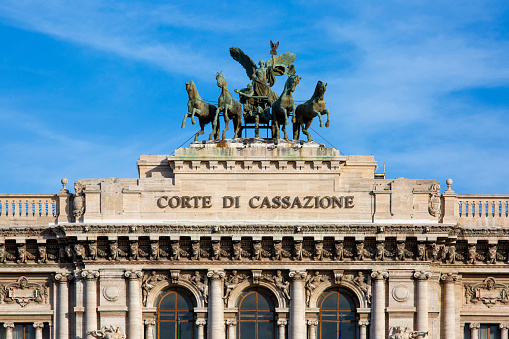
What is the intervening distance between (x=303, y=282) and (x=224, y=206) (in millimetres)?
4791

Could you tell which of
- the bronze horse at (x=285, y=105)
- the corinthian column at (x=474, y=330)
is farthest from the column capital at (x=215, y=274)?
the corinthian column at (x=474, y=330)

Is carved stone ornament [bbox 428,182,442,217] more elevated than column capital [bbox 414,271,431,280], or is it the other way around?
carved stone ornament [bbox 428,182,442,217]

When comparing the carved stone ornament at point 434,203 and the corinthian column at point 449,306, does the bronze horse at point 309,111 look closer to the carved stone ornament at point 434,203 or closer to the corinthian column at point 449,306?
the carved stone ornament at point 434,203

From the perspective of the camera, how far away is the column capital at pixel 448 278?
72.3 metres

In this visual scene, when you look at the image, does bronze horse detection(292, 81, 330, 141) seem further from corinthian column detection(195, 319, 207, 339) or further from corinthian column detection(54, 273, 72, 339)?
corinthian column detection(54, 273, 72, 339)

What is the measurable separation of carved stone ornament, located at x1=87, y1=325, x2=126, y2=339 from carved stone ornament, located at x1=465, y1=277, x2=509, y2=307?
15.4 metres

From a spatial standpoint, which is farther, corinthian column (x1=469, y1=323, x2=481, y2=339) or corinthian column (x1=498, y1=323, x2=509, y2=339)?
corinthian column (x1=469, y1=323, x2=481, y2=339)

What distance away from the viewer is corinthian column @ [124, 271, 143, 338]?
233 feet

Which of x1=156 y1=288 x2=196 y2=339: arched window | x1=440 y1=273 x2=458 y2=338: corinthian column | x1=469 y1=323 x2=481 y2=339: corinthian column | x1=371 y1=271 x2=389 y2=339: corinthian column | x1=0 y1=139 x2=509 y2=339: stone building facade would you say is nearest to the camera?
x1=0 y1=139 x2=509 y2=339: stone building facade

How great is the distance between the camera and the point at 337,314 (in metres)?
72.0

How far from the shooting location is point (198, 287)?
71.6m

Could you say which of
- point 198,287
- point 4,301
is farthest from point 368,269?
point 4,301

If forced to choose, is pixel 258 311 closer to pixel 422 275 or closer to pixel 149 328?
pixel 149 328

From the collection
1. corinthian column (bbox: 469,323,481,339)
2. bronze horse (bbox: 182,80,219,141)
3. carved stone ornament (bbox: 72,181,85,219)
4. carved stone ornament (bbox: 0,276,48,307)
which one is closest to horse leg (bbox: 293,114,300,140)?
bronze horse (bbox: 182,80,219,141)
